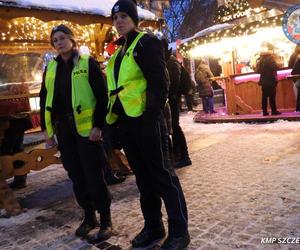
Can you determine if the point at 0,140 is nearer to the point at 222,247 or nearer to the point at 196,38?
the point at 222,247

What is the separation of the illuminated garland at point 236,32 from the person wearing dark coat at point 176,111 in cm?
531

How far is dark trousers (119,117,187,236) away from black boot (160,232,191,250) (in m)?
0.04

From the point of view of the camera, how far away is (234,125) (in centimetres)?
986

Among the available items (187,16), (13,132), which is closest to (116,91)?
(13,132)

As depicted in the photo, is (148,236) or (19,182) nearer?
(148,236)

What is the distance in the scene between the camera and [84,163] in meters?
3.42

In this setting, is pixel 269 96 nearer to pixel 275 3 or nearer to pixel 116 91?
pixel 275 3

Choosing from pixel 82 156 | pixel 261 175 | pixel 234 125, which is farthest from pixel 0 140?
pixel 234 125

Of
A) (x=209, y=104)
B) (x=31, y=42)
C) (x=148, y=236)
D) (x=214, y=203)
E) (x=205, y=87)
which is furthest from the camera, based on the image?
(x=209, y=104)

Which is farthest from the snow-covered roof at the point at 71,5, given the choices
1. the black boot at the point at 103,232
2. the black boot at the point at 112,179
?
the black boot at the point at 103,232

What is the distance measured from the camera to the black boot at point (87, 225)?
3.62 metres

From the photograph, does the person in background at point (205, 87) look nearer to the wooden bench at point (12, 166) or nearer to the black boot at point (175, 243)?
the wooden bench at point (12, 166)

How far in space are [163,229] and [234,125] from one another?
696cm

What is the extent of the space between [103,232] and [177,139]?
2766 millimetres
